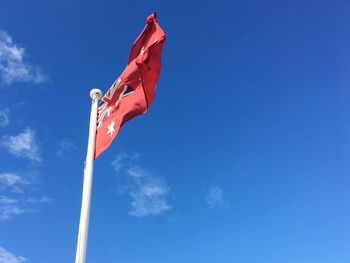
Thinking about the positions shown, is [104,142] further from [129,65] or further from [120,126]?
[129,65]

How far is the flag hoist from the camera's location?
1017cm

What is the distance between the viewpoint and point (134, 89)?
10.8 metres

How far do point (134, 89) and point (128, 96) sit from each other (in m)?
0.25

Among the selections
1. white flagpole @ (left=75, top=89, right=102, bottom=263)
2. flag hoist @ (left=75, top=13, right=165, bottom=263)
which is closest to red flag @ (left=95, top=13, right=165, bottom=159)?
flag hoist @ (left=75, top=13, right=165, bottom=263)

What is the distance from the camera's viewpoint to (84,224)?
Answer: 8875mm

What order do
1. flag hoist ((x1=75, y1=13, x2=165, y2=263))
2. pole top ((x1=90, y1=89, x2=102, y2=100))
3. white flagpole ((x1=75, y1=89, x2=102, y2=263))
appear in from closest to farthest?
white flagpole ((x1=75, y1=89, x2=102, y2=263)) → flag hoist ((x1=75, y1=13, x2=165, y2=263)) → pole top ((x1=90, y1=89, x2=102, y2=100))

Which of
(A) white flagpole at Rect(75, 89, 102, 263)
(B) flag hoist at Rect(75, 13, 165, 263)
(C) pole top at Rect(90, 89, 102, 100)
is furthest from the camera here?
(C) pole top at Rect(90, 89, 102, 100)

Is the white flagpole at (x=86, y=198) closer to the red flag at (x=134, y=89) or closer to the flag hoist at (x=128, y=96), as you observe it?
the flag hoist at (x=128, y=96)

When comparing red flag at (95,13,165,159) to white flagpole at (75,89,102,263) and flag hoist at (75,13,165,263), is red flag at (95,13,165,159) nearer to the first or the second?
flag hoist at (75,13,165,263)

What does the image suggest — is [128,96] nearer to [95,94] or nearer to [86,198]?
[95,94]

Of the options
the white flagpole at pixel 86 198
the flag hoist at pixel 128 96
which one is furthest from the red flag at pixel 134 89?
the white flagpole at pixel 86 198

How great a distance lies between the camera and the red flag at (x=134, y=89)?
1025 centimetres

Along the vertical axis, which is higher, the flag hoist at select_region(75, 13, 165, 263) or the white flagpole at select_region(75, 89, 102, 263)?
the flag hoist at select_region(75, 13, 165, 263)

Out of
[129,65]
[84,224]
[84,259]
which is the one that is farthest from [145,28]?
[84,259]
